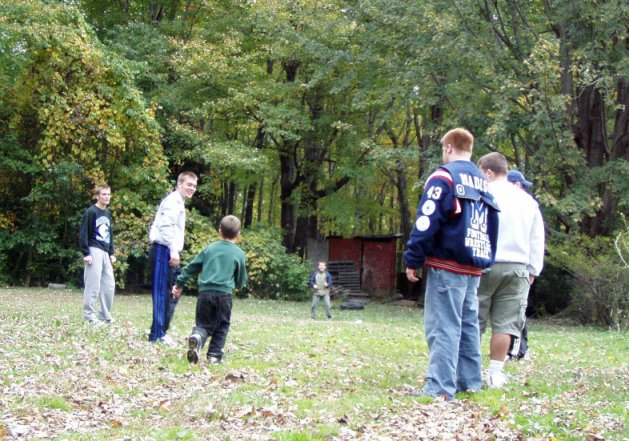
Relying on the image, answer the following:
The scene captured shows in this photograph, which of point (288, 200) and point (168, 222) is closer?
point (168, 222)

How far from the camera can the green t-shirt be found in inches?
300

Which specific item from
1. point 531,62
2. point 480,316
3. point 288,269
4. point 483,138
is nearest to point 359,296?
point 288,269

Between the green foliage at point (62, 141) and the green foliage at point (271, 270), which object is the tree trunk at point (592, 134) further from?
the green foliage at point (62, 141)

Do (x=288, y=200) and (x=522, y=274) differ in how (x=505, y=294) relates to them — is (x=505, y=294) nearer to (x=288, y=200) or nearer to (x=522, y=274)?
(x=522, y=274)

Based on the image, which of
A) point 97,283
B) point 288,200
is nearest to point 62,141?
point 288,200

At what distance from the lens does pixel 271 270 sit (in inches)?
1022

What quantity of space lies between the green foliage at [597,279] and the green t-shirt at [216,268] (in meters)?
11.0

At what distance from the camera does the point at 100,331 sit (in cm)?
953

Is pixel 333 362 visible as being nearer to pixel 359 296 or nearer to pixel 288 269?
pixel 288 269

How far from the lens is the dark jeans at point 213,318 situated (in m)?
7.59

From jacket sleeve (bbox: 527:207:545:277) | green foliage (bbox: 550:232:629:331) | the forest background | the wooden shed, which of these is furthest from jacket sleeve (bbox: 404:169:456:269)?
the wooden shed

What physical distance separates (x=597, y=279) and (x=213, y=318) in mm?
12416

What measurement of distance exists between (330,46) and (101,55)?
822cm

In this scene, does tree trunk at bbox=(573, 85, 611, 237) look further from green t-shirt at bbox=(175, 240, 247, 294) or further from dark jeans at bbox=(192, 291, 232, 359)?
dark jeans at bbox=(192, 291, 232, 359)
